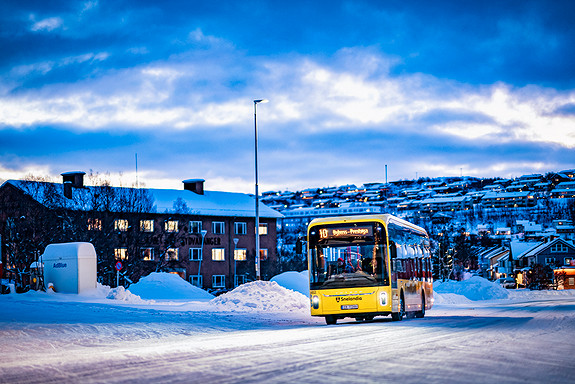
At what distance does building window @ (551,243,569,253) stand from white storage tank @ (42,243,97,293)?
11332 cm

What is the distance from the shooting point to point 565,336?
1739cm

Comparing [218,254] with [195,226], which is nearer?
[195,226]

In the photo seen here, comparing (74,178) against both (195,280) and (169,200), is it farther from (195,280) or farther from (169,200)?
(195,280)

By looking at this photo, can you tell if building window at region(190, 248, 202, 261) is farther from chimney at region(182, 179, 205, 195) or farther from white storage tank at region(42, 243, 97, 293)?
white storage tank at region(42, 243, 97, 293)

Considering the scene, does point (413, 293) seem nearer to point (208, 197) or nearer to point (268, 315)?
point (268, 315)

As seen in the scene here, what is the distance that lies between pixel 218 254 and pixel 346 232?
61.6 m

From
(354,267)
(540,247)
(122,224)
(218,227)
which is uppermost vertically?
(218,227)


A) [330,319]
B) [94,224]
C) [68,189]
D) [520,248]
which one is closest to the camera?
[330,319]

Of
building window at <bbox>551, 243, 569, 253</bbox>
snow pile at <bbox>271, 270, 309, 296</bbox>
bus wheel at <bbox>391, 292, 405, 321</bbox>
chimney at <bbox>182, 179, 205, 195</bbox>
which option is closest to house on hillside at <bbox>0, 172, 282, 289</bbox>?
chimney at <bbox>182, 179, 205, 195</bbox>

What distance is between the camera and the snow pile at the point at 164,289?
1747 inches

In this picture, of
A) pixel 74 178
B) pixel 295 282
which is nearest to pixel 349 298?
pixel 295 282

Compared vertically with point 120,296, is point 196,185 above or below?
above

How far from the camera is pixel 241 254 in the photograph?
85750mm

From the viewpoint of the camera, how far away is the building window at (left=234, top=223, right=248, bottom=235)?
85.8m
